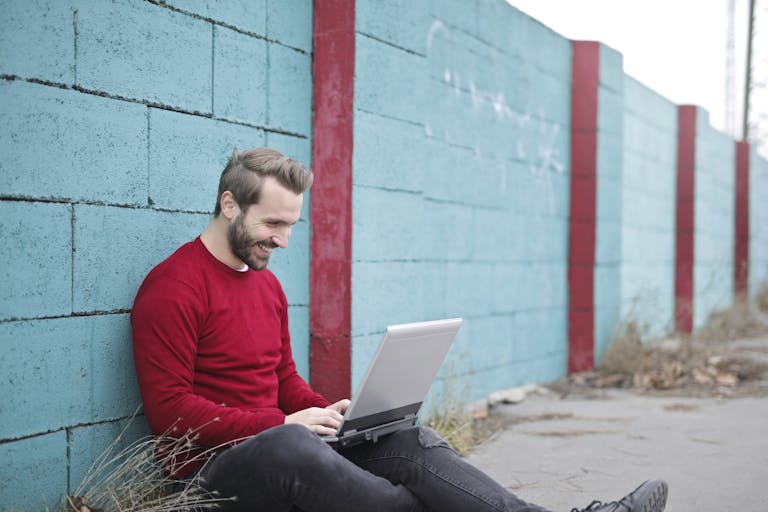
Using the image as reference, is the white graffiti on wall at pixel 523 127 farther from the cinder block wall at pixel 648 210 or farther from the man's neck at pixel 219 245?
the man's neck at pixel 219 245

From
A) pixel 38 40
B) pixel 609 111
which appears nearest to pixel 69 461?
pixel 38 40

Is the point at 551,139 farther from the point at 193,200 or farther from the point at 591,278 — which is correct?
the point at 193,200

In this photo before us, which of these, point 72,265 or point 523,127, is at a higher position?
point 523,127

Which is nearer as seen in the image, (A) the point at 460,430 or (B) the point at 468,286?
(A) the point at 460,430

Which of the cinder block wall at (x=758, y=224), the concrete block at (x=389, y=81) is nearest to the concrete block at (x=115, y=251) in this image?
the concrete block at (x=389, y=81)

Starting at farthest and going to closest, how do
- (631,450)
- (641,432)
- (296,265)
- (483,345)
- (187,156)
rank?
(483,345) < (641,432) < (631,450) < (296,265) < (187,156)

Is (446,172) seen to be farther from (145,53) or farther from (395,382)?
(395,382)

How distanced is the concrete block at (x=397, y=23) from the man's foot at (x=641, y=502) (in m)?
2.43

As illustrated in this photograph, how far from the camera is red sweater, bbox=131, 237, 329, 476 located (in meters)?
2.71

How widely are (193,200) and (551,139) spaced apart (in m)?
4.43

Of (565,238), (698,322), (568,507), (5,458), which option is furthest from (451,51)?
(698,322)

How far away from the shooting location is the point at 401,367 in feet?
9.14

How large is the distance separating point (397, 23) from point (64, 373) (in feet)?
8.23

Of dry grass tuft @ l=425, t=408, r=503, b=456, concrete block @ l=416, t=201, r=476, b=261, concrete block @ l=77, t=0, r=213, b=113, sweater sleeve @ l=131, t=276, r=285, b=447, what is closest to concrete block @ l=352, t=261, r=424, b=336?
concrete block @ l=416, t=201, r=476, b=261
